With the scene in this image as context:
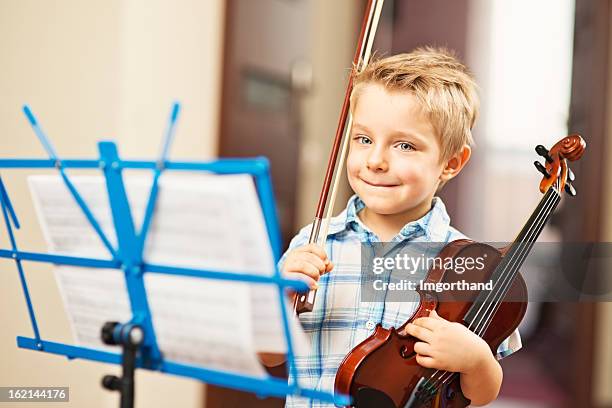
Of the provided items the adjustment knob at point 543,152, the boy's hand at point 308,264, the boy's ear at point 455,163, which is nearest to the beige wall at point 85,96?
the boy's hand at point 308,264

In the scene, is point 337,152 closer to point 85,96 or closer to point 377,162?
point 377,162

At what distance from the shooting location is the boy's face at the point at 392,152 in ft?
2.54

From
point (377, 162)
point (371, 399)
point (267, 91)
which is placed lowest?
point (371, 399)

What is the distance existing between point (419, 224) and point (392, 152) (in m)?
0.09

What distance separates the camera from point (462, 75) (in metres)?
0.81

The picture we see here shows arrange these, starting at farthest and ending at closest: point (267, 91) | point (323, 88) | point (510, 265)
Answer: point (323, 88)
point (267, 91)
point (510, 265)

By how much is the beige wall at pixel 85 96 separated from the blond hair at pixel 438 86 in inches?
31.8

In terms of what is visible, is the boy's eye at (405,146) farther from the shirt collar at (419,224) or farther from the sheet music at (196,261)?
the sheet music at (196,261)

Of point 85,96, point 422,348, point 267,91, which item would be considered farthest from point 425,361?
point 267,91

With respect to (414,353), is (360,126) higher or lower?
higher

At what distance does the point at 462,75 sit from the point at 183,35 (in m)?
1.18

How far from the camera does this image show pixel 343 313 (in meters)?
0.82

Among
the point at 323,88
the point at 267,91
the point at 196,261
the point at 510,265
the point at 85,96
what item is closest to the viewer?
the point at 196,261

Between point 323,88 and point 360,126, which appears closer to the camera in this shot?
point 360,126
